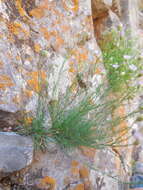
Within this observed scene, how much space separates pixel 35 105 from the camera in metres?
1.53

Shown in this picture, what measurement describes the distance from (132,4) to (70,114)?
2843 mm

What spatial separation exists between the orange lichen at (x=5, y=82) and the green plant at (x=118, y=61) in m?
1.06

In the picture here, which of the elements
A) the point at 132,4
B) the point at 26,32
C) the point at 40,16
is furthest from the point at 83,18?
the point at 132,4

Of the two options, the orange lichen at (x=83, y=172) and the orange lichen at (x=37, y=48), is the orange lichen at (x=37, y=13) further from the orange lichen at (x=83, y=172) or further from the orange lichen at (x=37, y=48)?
the orange lichen at (x=83, y=172)

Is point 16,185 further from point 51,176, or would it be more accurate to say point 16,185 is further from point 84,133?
point 84,133

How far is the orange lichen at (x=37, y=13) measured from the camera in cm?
193

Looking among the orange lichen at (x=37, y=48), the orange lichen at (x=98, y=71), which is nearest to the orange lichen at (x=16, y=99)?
the orange lichen at (x=37, y=48)

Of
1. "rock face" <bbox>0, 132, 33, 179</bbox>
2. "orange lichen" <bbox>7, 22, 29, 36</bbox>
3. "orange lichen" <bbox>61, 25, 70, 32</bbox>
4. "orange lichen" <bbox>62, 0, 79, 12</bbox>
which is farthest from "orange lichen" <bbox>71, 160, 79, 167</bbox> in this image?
"orange lichen" <bbox>62, 0, 79, 12</bbox>

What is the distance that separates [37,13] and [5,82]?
2.60 ft

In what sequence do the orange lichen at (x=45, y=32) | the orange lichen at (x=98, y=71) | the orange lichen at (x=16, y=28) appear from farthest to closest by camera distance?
1. the orange lichen at (x=98, y=71)
2. the orange lichen at (x=45, y=32)
3. the orange lichen at (x=16, y=28)

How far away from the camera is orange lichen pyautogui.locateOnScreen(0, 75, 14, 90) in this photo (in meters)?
1.40

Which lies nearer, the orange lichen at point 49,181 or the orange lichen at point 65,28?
the orange lichen at point 49,181

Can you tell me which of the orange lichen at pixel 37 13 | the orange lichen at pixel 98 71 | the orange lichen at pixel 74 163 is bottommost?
the orange lichen at pixel 74 163

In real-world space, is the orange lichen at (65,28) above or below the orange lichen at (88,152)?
above
